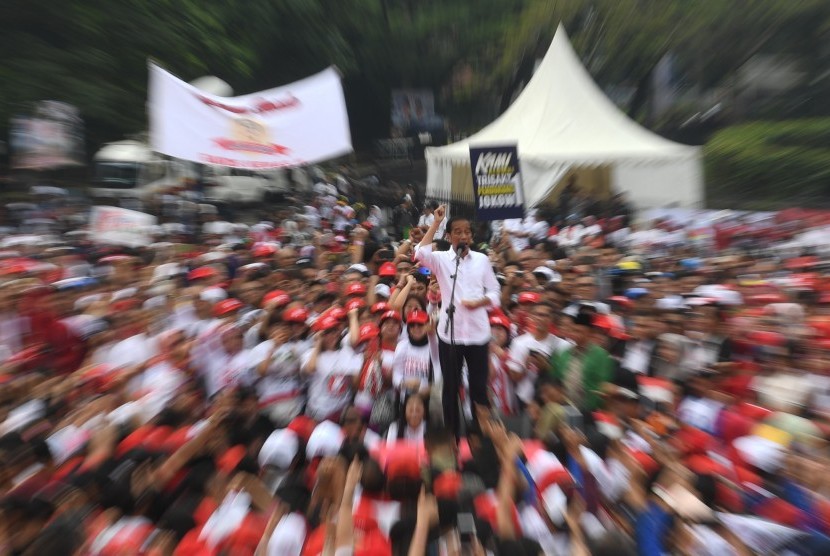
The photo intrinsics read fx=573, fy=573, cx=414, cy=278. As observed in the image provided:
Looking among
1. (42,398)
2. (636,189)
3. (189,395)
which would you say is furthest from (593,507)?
(636,189)

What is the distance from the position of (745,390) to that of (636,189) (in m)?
9.51

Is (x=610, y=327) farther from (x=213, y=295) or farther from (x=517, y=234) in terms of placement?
(x=517, y=234)

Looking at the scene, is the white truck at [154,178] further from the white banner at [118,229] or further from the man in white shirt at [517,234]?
the man in white shirt at [517,234]

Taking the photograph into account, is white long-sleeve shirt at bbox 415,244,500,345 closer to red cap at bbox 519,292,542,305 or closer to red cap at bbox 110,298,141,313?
red cap at bbox 519,292,542,305

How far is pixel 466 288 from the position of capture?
4113mm

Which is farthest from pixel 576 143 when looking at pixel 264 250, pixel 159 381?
pixel 159 381

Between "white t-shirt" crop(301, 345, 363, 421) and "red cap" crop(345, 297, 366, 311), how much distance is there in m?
0.62

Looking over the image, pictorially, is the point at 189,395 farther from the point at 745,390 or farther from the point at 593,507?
the point at 745,390

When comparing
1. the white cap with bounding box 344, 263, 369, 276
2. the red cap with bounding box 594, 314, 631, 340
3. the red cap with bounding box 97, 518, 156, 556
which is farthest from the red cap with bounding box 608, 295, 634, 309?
the red cap with bounding box 97, 518, 156, 556

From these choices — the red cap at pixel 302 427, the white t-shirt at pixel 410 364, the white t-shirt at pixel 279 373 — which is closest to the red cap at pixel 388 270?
the white t-shirt at pixel 410 364

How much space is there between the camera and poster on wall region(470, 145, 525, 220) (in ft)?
18.8

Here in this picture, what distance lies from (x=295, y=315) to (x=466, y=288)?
1364 mm

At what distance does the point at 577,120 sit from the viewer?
10.0m

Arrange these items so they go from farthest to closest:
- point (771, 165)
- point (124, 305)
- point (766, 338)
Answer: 1. point (771, 165)
2. point (124, 305)
3. point (766, 338)
